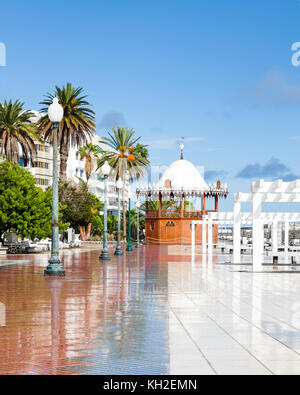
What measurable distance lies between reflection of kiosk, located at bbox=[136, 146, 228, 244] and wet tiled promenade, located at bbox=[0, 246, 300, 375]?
2147 inches

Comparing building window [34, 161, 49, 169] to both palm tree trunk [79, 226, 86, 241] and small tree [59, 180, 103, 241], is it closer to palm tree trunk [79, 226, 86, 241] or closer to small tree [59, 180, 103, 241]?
palm tree trunk [79, 226, 86, 241]

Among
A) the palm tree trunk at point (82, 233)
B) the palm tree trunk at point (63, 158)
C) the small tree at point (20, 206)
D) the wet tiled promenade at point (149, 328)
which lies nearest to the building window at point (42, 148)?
the palm tree trunk at point (82, 233)

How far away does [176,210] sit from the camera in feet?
241

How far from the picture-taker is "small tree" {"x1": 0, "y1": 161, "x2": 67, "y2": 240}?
122ft

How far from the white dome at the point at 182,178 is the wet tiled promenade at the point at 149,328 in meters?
57.3

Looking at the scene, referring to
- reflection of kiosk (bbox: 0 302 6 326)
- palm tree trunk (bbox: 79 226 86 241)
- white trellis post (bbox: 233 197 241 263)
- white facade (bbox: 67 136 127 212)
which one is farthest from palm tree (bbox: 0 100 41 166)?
white facade (bbox: 67 136 127 212)

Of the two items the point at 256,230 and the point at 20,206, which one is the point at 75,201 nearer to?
the point at 20,206

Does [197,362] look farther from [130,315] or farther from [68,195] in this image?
[68,195]

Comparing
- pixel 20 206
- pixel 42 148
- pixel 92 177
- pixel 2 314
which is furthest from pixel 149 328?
pixel 92 177

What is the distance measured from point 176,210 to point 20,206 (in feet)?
123
